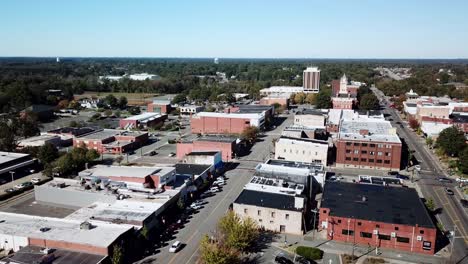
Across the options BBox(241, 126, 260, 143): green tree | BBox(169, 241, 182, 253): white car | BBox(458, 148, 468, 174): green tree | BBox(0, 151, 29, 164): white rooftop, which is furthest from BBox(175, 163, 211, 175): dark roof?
BBox(458, 148, 468, 174): green tree

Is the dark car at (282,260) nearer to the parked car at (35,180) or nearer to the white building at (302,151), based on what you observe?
the white building at (302,151)

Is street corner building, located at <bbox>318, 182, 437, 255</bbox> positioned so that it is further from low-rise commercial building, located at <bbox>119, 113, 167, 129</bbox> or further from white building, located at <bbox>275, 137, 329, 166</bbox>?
low-rise commercial building, located at <bbox>119, 113, 167, 129</bbox>

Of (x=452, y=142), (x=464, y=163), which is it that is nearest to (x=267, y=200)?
(x=464, y=163)

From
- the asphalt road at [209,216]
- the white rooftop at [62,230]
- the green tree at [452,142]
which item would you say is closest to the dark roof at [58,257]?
the white rooftop at [62,230]

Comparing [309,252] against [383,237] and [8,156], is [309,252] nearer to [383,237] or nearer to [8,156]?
[383,237]

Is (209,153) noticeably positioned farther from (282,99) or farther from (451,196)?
(282,99)

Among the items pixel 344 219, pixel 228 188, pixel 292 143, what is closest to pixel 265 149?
pixel 292 143

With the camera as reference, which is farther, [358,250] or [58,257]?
[358,250]
